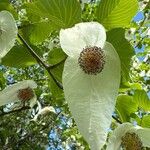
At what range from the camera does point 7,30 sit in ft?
3.19

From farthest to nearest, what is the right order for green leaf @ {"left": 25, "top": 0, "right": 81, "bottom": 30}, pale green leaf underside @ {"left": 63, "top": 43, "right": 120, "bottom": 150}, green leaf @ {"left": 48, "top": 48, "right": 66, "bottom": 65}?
green leaf @ {"left": 48, "top": 48, "right": 66, "bottom": 65} → green leaf @ {"left": 25, "top": 0, "right": 81, "bottom": 30} → pale green leaf underside @ {"left": 63, "top": 43, "right": 120, "bottom": 150}

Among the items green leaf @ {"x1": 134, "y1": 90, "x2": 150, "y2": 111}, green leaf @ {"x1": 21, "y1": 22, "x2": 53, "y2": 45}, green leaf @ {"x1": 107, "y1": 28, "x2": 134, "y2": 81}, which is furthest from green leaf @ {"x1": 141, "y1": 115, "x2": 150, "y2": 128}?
green leaf @ {"x1": 21, "y1": 22, "x2": 53, "y2": 45}

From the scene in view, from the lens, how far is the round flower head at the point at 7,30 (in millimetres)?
961

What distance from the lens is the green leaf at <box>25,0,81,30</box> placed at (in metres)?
0.92

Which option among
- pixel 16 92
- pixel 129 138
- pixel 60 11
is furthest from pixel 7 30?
pixel 129 138

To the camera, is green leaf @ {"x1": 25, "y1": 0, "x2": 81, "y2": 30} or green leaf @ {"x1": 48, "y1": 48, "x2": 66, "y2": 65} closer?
green leaf @ {"x1": 25, "y1": 0, "x2": 81, "y2": 30}

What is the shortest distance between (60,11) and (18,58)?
0.80 ft

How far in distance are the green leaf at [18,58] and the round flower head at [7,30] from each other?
14cm

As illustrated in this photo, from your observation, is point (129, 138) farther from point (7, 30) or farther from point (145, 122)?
point (7, 30)

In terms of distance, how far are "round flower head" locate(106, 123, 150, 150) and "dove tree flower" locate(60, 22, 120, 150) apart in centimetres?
13

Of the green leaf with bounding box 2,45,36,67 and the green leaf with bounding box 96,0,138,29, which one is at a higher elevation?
the green leaf with bounding box 96,0,138,29

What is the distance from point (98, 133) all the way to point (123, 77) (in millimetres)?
253

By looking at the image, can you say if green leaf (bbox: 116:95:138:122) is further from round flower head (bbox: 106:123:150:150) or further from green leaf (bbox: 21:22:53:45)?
green leaf (bbox: 21:22:53:45)

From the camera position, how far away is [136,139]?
0.96m
